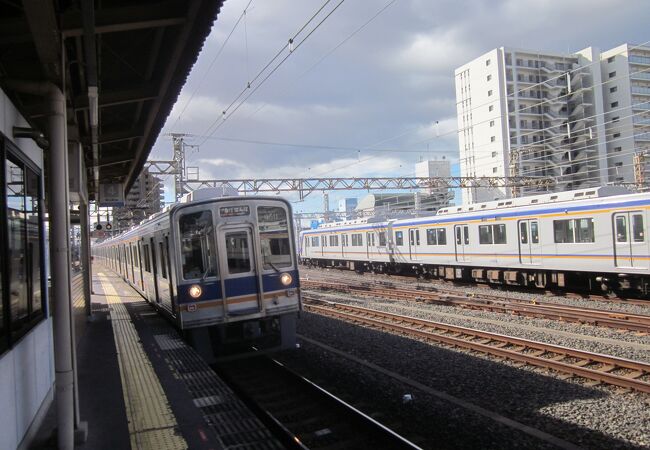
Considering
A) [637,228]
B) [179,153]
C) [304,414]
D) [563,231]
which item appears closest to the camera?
[304,414]

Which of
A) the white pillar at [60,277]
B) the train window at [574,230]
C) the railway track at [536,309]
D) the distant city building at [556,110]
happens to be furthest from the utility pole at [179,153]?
the distant city building at [556,110]

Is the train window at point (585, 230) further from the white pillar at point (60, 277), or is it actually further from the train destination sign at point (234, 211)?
the white pillar at point (60, 277)

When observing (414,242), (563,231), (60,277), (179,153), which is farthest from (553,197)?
(179,153)

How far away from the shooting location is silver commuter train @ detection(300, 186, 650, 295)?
13219 mm

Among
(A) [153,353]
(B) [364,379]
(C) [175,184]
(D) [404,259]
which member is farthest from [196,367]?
(C) [175,184]

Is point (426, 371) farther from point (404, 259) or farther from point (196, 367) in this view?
point (404, 259)

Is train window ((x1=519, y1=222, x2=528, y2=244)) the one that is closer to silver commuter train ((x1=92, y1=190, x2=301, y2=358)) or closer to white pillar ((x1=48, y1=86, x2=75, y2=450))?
silver commuter train ((x1=92, y1=190, x2=301, y2=358))

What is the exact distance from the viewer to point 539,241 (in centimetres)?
1580

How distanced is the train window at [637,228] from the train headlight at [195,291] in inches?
452

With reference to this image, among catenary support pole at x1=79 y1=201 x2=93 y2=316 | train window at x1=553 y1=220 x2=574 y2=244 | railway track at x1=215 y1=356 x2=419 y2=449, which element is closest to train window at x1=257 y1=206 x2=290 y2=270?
railway track at x1=215 y1=356 x2=419 y2=449

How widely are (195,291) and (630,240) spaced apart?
11.6 m

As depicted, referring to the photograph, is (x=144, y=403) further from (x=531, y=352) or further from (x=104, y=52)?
(x=531, y=352)

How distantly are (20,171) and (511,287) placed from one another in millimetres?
17314

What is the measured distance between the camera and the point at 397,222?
2452 cm
